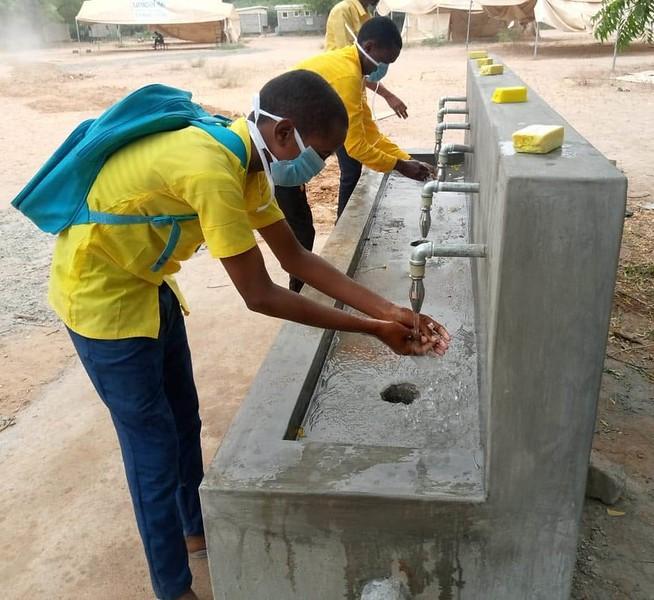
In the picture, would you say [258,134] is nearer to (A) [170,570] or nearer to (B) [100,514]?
(A) [170,570]

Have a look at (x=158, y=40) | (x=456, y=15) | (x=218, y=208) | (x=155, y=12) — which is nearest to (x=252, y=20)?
(x=158, y=40)

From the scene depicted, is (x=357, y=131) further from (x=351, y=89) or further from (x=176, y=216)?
(x=176, y=216)

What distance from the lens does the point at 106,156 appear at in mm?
1693

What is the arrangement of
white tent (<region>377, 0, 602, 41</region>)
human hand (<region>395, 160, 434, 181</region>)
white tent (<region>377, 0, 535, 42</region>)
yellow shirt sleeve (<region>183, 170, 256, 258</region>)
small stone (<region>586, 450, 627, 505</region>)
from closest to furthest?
yellow shirt sleeve (<region>183, 170, 256, 258</region>), small stone (<region>586, 450, 627, 505</region>), human hand (<region>395, 160, 434, 181</region>), white tent (<region>377, 0, 602, 41</region>), white tent (<region>377, 0, 535, 42</region>)

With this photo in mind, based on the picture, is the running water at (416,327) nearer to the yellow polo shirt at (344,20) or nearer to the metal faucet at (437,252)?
the metal faucet at (437,252)

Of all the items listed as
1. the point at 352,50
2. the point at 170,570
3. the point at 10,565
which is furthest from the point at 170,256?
the point at 352,50

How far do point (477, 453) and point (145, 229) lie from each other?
104 centimetres

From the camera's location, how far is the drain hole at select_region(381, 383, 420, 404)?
2377 mm

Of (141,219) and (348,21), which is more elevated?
(348,21)

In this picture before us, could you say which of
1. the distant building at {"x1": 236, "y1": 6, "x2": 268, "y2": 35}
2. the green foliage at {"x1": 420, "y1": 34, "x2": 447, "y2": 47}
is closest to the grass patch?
the green foliage at {"x1": 420, "y1": 34, "x2": 447, "y2": 47}

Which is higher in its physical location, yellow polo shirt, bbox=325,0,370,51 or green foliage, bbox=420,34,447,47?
yellow polo shirt, bbox=325,0,370,51

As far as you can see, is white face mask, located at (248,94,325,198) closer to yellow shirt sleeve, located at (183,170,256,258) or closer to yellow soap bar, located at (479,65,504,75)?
yellow shirt sleeve, located at (183,170,256,258)

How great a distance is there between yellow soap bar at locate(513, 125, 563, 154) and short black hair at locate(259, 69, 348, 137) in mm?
508

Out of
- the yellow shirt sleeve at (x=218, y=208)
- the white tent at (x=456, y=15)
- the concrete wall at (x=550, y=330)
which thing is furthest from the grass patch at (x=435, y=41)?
the concrete wall at (x=550, y=330)
